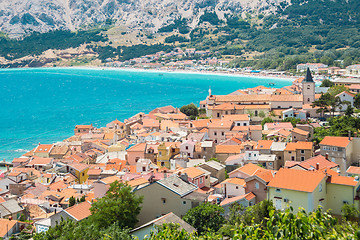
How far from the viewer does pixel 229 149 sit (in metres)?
34.5

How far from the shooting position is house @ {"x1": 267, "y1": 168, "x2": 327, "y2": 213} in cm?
1894

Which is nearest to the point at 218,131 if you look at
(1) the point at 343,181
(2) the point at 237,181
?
(2) the point at 237,181

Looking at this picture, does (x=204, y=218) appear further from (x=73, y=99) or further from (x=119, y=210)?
(x=73, y=99)

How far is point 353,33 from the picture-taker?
16900 cm

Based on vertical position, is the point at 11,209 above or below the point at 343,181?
below

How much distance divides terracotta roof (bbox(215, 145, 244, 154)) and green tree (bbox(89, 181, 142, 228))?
15.5 metres

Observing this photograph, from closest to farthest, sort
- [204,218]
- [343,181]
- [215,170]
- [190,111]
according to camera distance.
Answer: [204,218] → [343,181] → [215,170] → [190,111]

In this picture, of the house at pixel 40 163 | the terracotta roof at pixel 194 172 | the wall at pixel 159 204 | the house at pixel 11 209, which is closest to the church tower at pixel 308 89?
the terracotta roof at pixel 194 172

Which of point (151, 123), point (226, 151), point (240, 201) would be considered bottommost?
point (151, 123)

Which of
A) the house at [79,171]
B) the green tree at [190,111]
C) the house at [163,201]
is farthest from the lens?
the green tree at [190,111]

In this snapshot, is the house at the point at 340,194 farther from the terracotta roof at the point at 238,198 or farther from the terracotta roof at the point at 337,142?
the terracotta roof at the point at 337,142

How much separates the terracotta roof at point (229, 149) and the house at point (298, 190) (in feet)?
42.8

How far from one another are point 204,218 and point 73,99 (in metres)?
101

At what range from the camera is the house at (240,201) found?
22.3 meters
